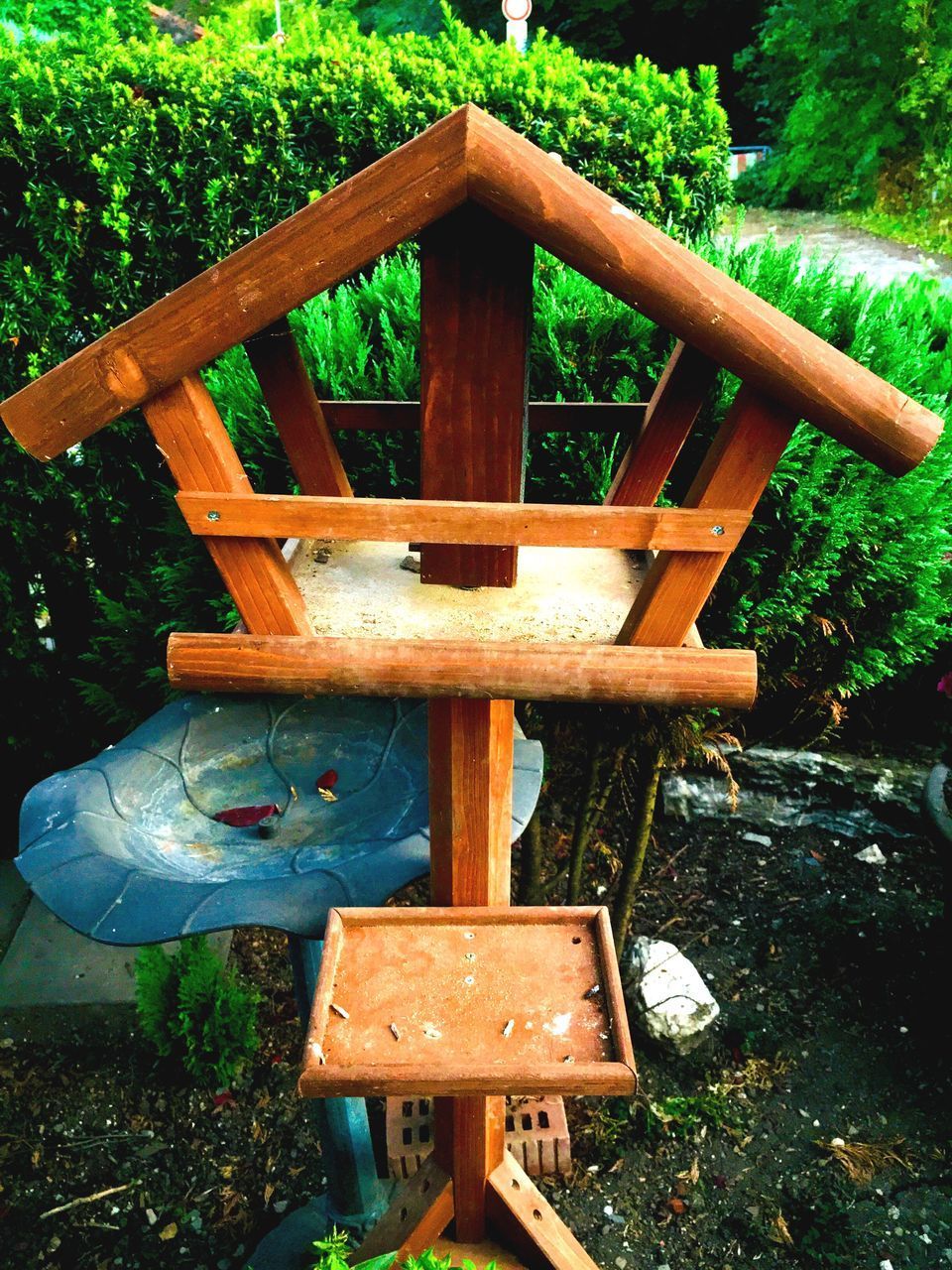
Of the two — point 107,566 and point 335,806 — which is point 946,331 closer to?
point 335,806

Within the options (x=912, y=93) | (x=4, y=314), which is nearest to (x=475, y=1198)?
(x=4, y=314)

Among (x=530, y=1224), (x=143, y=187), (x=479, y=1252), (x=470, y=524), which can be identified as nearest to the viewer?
(x=470, y=524)

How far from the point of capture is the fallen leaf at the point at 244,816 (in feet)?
6.68

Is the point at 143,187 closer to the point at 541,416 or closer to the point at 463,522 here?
the point at 541,416

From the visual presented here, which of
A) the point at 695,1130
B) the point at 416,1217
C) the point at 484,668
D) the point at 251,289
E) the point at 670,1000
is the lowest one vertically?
the point at 695,1130

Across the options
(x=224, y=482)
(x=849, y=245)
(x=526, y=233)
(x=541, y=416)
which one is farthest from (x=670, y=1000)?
(x=849, y=245)

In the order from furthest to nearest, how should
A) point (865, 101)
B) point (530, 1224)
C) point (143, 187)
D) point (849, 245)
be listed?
point (865, 101) → point (849, 245) → point (143, 187) → point (530, 1224)

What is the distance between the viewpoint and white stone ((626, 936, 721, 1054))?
2795 mm

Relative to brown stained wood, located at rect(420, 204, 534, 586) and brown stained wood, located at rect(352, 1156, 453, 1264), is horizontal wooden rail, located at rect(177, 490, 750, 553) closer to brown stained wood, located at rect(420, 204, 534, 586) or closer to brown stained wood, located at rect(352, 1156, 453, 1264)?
brown stained wood, located at rect(420, 204, 534, 586)

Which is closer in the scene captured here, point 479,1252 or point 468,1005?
point 468,1005

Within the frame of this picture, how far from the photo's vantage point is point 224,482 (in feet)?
3.94

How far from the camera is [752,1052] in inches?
112

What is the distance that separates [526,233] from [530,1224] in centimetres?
192

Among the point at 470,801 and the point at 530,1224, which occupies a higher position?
the point at 470,801
